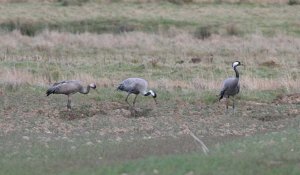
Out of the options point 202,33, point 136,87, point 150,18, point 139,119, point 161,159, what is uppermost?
point 161,159

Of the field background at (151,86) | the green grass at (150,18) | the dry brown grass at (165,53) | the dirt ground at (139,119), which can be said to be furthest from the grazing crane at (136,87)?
the green grass at (150,18)

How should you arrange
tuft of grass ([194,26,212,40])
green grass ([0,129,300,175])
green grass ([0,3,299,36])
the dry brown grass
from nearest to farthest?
green grass ([0,129,300,175]), the dry brown grass, tuft of grass ([194,26,212,40]), green grass ([0,3,299,36])

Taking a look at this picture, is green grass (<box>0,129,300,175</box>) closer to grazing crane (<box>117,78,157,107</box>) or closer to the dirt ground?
the dirt ground

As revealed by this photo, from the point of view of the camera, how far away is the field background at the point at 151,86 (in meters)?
13.0

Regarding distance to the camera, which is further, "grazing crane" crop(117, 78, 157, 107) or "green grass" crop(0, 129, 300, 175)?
"grazing crane" crop(117, 78, 157, 107)

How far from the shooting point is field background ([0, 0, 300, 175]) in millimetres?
13039

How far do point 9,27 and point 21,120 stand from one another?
1006 inches

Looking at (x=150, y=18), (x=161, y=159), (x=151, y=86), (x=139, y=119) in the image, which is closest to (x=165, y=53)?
(x=151, y=86)

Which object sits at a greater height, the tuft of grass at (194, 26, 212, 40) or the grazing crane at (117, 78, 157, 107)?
the grazing crane at (117, 78, 157, 107)

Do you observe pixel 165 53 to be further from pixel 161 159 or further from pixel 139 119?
pixel 161 159

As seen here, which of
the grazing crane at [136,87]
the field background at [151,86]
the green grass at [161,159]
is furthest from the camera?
the grazing crane at [136,87]

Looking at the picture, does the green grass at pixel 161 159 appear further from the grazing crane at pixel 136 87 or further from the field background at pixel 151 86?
the grazing crane at pixel 136 87

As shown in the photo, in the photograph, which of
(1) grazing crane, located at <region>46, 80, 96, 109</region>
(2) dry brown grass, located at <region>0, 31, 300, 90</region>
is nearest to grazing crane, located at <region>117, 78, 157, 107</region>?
(1) grazing crane, located at <region>46, 80, 96, 109</region>

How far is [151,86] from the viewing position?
25234 mm
